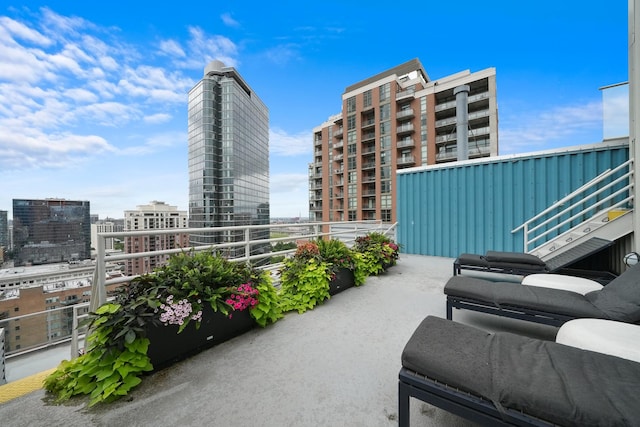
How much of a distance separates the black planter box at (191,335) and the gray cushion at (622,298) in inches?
115

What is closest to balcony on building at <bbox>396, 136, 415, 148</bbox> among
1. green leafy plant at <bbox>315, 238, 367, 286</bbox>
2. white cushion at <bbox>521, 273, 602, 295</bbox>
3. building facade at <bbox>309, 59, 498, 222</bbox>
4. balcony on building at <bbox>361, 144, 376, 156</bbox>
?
building facade at <bbox>309, 59, 498, 222</bbox>

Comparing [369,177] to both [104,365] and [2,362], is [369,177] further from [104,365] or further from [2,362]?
[104,365]

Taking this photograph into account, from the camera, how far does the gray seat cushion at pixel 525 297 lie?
5.78ft

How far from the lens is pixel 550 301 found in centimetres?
186

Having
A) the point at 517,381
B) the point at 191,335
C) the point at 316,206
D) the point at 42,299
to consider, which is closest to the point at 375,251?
the point at 191,335

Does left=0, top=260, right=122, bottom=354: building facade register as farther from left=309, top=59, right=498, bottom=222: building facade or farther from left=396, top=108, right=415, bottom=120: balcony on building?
left=396, top=108, right=415, bottom=120: balcony on building

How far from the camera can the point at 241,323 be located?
224 centimetres

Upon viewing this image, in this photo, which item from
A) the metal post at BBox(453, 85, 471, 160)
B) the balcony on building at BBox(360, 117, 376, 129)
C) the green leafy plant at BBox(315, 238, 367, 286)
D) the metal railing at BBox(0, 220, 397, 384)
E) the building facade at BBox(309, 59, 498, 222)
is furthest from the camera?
the balcony on building at BBox(360, 117, 376, 129)

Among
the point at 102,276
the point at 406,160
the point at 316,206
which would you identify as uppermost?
the point at 406,160

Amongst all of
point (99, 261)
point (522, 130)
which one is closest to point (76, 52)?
point (99, 261)

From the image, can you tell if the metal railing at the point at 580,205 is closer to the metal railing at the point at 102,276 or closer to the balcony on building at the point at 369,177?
the metal railing at the point at 102,276

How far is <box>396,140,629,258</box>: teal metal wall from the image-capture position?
451 centimetres

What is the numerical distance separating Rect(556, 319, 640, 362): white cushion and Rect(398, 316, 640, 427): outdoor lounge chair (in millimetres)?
264

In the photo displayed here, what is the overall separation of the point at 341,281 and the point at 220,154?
84.6ft
